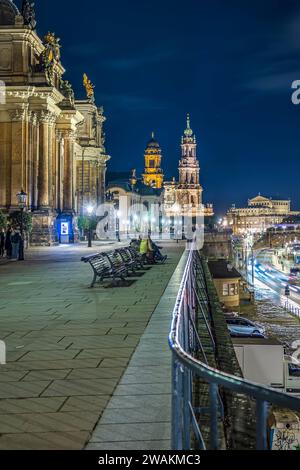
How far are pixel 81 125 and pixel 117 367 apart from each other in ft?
230

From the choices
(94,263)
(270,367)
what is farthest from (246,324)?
(94,263)

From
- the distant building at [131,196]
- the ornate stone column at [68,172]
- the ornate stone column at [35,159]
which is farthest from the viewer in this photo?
the distant building at [131,196]

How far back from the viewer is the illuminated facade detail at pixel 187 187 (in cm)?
16925

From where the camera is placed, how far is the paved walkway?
4816 millimetres

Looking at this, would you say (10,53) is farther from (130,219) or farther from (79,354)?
(130,219)

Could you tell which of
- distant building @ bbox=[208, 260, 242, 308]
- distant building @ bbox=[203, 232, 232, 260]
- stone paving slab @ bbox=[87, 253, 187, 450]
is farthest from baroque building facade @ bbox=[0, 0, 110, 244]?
distant building @ bbox=[203, 232, 232, 260]

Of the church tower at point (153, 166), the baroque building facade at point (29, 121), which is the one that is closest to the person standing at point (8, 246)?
the baroque building facade at point (29, 121)

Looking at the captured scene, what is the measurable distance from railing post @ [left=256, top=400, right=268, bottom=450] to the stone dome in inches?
Result: 1883

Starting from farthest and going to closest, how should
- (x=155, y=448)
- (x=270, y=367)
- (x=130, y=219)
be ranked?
(x=130, y=219), (x=270, y=367), (x=155, y=448)

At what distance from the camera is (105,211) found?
77.1 m

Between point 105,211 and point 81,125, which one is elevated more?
point 81,125

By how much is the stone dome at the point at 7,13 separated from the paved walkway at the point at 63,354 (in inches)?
1444

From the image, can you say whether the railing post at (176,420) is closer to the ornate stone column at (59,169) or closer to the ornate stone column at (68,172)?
the ornate stone column at (59,169)
